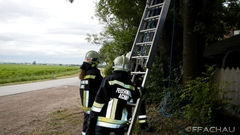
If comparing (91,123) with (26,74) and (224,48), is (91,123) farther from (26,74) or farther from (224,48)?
(26,74)

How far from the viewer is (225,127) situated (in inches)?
208

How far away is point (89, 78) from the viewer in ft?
13.9

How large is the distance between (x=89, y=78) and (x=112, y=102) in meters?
1.17

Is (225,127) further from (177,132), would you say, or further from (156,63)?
(156,63)

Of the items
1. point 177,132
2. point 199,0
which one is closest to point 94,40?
point 199,0

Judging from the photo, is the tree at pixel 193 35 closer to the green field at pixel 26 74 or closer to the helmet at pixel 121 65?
the helmet at pixel 121 65

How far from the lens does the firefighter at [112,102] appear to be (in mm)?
3174

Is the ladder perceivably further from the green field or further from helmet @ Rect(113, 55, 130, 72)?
the green field

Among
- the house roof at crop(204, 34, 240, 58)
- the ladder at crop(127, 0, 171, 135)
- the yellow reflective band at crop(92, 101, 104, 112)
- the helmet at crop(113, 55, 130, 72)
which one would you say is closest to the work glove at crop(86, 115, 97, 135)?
the yellow reflective band at crop(92, 101, 104, 112)

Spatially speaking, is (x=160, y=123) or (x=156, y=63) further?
(x=156, y=63)

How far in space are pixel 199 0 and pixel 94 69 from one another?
389 centimetres

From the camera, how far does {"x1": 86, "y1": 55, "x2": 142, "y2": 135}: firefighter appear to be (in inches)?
125

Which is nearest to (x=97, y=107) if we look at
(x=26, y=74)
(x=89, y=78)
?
(x=89, y=78)

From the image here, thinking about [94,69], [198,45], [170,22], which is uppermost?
[170,22]
